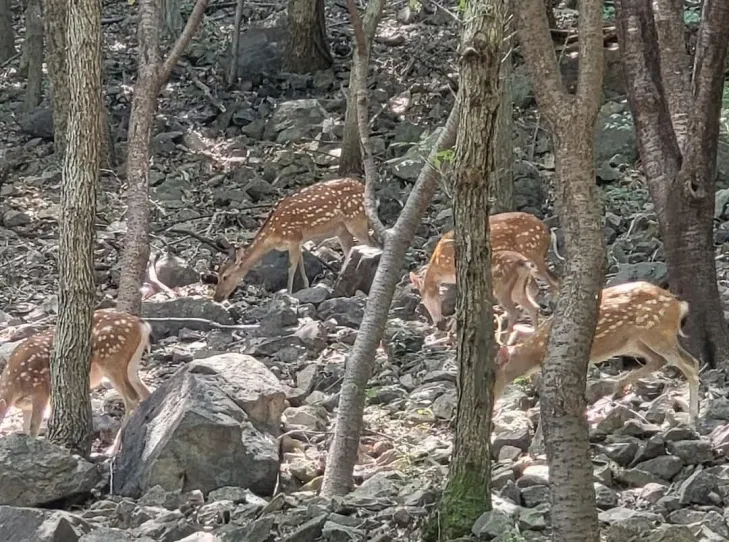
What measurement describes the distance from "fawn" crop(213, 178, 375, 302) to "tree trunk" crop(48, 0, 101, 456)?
4748 mm

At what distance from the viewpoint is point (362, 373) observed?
6.86 m

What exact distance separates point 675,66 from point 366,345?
10.8 feet

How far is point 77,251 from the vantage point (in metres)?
7.55

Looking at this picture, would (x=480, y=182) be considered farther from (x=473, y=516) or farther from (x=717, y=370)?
(x=717, y=370)

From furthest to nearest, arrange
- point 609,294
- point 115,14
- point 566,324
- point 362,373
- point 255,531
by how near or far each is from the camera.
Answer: point 115,14 → point 609,294 → point 362,373 → point 255,531 → point 566,324

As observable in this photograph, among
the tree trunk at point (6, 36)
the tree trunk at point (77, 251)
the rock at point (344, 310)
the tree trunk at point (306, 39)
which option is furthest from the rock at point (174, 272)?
the tree trunk at point (6, 36)

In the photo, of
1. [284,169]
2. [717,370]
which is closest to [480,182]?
[717,370]

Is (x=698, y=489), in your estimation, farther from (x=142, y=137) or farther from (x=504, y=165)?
(x=504, y=165)

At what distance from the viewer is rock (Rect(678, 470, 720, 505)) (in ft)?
20.0

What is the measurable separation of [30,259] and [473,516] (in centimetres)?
882

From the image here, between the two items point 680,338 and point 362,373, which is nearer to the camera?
point 362,373

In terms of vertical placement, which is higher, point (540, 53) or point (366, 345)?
point (540, 53)

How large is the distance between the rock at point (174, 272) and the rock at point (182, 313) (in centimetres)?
113

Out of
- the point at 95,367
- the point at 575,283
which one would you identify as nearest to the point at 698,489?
the point at 575,283
